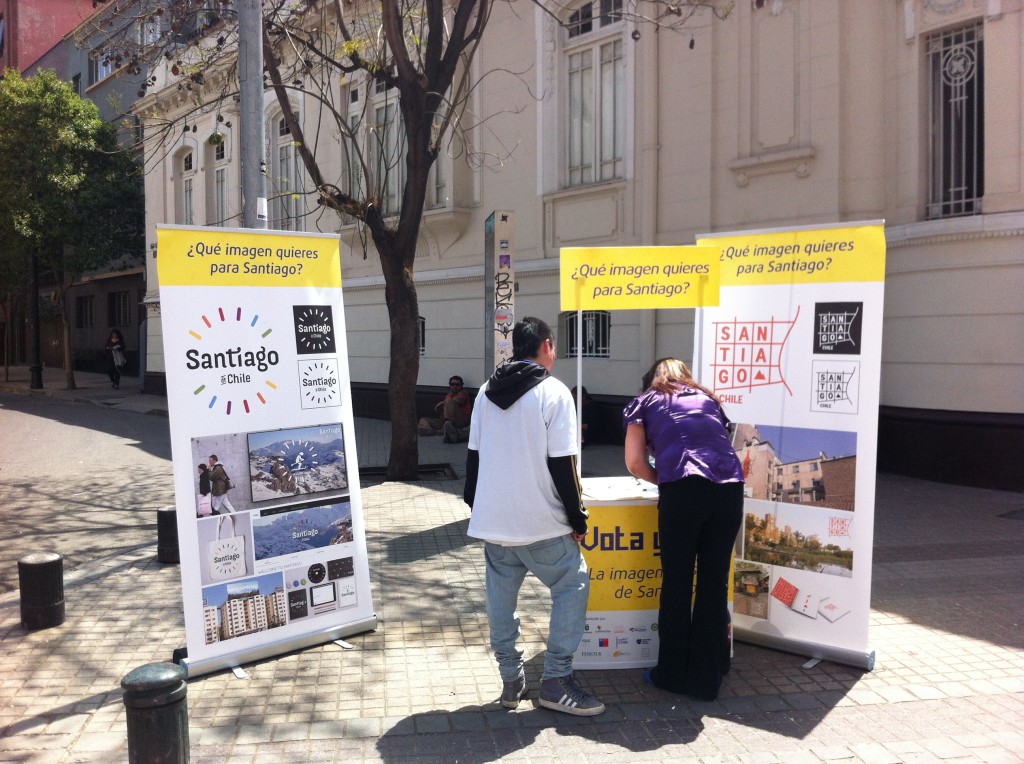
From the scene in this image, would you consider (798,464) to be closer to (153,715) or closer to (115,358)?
(153,715)

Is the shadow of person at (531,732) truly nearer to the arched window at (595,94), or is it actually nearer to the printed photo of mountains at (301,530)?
the printed photo of mountains at (301,530)

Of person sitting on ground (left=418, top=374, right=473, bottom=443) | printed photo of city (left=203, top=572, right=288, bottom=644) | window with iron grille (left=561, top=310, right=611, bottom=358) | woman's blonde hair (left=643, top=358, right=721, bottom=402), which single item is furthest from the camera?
person sitting on ground (left=418, top=374, right=473, bottom=443)

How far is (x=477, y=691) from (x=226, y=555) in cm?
159

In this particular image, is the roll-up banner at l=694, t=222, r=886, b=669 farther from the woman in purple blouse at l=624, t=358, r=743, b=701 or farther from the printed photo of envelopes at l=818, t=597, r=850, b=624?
the woman in purple blouse at l=624, t=358, r=743, b=701

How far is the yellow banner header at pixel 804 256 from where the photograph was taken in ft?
15.6

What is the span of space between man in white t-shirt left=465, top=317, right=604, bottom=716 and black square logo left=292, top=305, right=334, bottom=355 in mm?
1454

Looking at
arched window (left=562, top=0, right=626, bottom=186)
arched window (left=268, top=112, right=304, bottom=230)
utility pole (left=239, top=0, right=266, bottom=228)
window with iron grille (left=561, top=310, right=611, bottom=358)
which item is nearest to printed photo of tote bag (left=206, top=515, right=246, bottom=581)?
utility pole (left=239, top=0, right=266, bottom=228)

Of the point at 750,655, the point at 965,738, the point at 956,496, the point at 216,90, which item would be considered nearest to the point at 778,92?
the point at 956,496

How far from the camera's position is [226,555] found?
4922 mm

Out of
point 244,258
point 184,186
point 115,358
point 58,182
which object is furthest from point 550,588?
point 115,358

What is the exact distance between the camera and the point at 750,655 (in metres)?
5.16

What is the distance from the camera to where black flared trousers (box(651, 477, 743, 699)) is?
14.4 ft

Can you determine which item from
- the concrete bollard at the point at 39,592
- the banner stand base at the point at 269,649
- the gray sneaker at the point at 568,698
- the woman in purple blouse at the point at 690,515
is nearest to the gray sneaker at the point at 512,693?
the gray sneaker at the point at 568,698

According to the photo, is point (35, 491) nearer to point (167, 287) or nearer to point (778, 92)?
point (167, 287)
